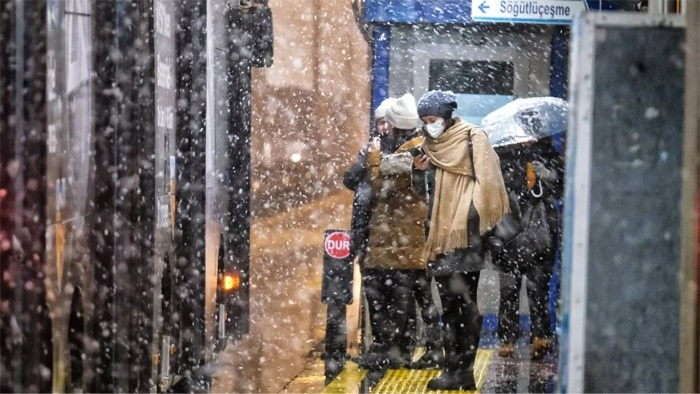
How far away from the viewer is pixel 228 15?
8508 millimetres

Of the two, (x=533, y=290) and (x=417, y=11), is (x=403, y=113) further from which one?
(x=417, y=11)

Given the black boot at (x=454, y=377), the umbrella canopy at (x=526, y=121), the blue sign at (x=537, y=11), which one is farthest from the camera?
the blue sign at (x=537, y=11)

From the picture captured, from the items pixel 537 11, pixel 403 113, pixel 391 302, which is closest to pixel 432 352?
pixel 391 302

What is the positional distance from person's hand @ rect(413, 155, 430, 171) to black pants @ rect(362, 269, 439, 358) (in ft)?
2.49

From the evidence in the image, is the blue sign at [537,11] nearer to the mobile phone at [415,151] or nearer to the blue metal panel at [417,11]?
the blue metal panel at [417,11]

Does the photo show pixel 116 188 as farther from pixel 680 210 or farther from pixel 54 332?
pixel 680 210

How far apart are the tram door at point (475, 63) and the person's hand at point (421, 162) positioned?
7.90 feet

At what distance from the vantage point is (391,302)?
8.97 m

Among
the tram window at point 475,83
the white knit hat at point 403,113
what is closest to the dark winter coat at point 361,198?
the white knit hat at point 403,113

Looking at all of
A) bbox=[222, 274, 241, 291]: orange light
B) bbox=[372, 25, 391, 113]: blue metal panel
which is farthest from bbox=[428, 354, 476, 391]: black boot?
bbox=[372, 25, 391, 113]: blue metal panel

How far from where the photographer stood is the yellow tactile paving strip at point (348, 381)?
823 cm

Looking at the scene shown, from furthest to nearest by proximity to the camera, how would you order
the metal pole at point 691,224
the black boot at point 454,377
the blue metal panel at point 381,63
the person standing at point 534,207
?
the blue metal panel at point 381,63 → the person standing at point 534,207 → the black boot at point 454,377 → the metal pole at point 691,224

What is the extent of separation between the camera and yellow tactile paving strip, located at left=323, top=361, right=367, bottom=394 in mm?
8234

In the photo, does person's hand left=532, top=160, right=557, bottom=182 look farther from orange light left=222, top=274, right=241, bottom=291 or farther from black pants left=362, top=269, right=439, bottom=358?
orange light left=222, top=274, right=241, bottom=291
